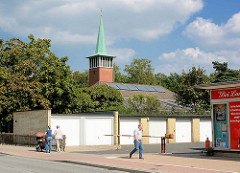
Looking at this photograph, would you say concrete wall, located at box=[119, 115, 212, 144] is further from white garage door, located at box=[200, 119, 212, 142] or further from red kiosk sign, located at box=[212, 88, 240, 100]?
red kiosk sign, located at box=[212, 88, 240, 100]

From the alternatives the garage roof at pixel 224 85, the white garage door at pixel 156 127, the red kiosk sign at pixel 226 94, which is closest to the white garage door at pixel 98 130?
the white garage door at pixel 156 127

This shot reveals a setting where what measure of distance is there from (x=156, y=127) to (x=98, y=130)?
706cm

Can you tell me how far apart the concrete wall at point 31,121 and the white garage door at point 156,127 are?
11285mm

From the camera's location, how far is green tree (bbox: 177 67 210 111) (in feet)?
162

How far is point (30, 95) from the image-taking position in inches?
Result: 1410

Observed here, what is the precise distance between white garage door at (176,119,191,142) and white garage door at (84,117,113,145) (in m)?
8.41

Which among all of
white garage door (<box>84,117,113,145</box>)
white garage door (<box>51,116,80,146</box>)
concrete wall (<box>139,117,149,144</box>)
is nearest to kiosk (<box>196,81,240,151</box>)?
white garage door (<box>51,116,80,146</box>)

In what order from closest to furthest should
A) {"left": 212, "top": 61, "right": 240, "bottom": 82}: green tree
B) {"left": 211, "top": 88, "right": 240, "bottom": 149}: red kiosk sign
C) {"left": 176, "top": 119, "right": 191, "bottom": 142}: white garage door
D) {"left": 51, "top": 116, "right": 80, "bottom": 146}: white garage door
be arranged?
1. {"left": 211, "top": 88, "right": 240, "bottom": 149}: red kiosk sign
2. {"left": 51, "top": 116, "right": 80, "bottom": 146}: white garage door
3. {"left": 176, "top": 119, "right": 191, "bottom": 142}: white garage door
4. {"left": 212, "top": 61, "right": 240, "bottom": 82}: green tree

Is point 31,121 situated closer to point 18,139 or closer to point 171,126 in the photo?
point 18,139

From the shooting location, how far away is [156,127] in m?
35.4

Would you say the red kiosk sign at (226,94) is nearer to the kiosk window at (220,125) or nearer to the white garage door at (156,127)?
the kiosk window at (220,125)

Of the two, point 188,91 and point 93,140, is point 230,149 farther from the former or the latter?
point 188,91

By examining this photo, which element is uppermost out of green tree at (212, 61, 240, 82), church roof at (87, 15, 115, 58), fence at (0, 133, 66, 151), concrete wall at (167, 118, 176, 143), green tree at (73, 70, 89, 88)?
church roof at (87, 15, 115, 58)

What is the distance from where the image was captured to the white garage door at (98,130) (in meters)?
Result: 30.4
